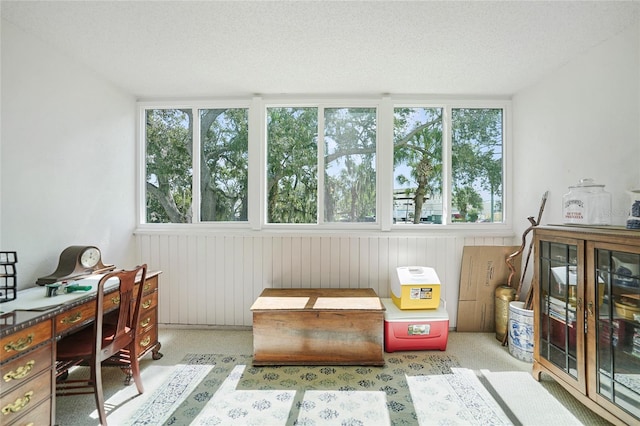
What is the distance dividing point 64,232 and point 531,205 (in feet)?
14.2

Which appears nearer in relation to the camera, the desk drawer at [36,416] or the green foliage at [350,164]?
the desk drawer at [36,416]

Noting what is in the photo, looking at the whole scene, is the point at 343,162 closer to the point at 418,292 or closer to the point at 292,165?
the point at 292,165

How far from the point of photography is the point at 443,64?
2.58 metres

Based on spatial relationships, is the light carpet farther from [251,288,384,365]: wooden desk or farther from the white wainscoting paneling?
the white wainscoting paneling

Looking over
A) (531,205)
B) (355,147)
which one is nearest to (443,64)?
(355,147)

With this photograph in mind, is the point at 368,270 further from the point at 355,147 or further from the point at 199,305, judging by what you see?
the point at 199,305

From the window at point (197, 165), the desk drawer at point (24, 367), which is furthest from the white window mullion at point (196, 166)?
the desk drawer at point (24, 367)

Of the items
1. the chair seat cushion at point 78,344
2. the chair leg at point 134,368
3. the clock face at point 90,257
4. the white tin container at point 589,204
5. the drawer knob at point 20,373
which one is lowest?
the chair leg at point 134,368

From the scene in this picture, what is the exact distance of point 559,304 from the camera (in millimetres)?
2193

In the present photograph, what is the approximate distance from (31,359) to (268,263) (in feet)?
6.44

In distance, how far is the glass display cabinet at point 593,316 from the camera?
5.61ft

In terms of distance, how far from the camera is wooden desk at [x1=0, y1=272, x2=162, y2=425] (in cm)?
141

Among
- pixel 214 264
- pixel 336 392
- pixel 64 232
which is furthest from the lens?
pixel 214 264

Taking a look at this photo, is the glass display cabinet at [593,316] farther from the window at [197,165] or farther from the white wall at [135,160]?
→ the window at [197,165]
